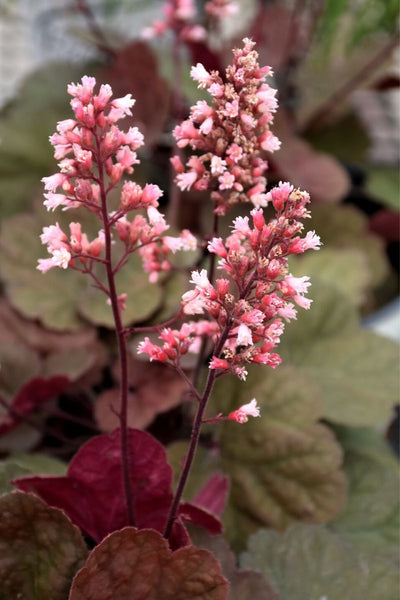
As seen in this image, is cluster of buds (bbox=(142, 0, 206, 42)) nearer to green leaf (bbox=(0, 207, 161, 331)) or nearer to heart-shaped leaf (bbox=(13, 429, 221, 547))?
green leaf (bbox=(0, 207, 161, 331))

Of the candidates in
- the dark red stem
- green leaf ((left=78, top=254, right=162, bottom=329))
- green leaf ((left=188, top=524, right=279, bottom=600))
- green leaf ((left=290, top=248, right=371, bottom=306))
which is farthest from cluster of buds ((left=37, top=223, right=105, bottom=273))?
the dark red stem

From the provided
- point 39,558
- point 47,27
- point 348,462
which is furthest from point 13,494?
point 47,27

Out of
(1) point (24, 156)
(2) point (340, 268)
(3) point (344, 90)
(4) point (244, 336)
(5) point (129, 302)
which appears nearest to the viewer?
(4) point (244, 336)

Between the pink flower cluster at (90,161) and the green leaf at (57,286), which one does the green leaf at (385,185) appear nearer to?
the green leaf at (57,286)

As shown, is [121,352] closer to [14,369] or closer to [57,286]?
[14,369]

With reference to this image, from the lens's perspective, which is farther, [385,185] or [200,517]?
[385,185]

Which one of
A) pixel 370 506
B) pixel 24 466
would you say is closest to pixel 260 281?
pixel 24 466
